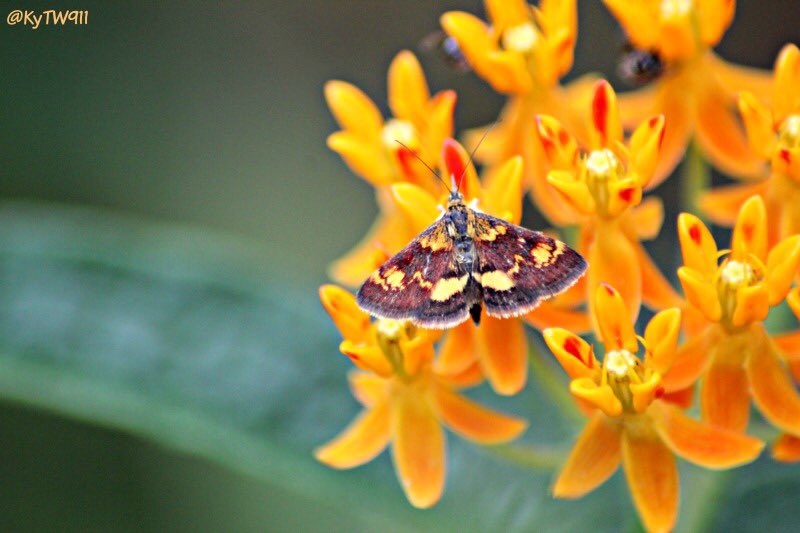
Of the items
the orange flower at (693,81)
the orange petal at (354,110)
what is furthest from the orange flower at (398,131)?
the orange flower at (693,81)

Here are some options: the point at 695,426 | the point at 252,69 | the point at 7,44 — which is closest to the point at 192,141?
the point at 252,69

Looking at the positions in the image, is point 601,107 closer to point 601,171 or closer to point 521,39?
Result: point 601,171

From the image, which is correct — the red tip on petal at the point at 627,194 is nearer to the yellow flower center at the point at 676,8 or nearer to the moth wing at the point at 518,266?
the moth wing at the point at 518,266

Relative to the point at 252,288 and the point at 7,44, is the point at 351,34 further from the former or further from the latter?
the point at 252,288

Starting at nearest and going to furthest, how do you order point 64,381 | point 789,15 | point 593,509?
point 593,509
point 64,381
point 789,15

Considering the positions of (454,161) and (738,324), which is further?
(454,161)

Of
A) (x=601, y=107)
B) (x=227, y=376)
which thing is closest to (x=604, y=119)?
(x=601, y=107)

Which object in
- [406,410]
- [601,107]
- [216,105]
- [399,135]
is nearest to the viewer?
[601,107]
